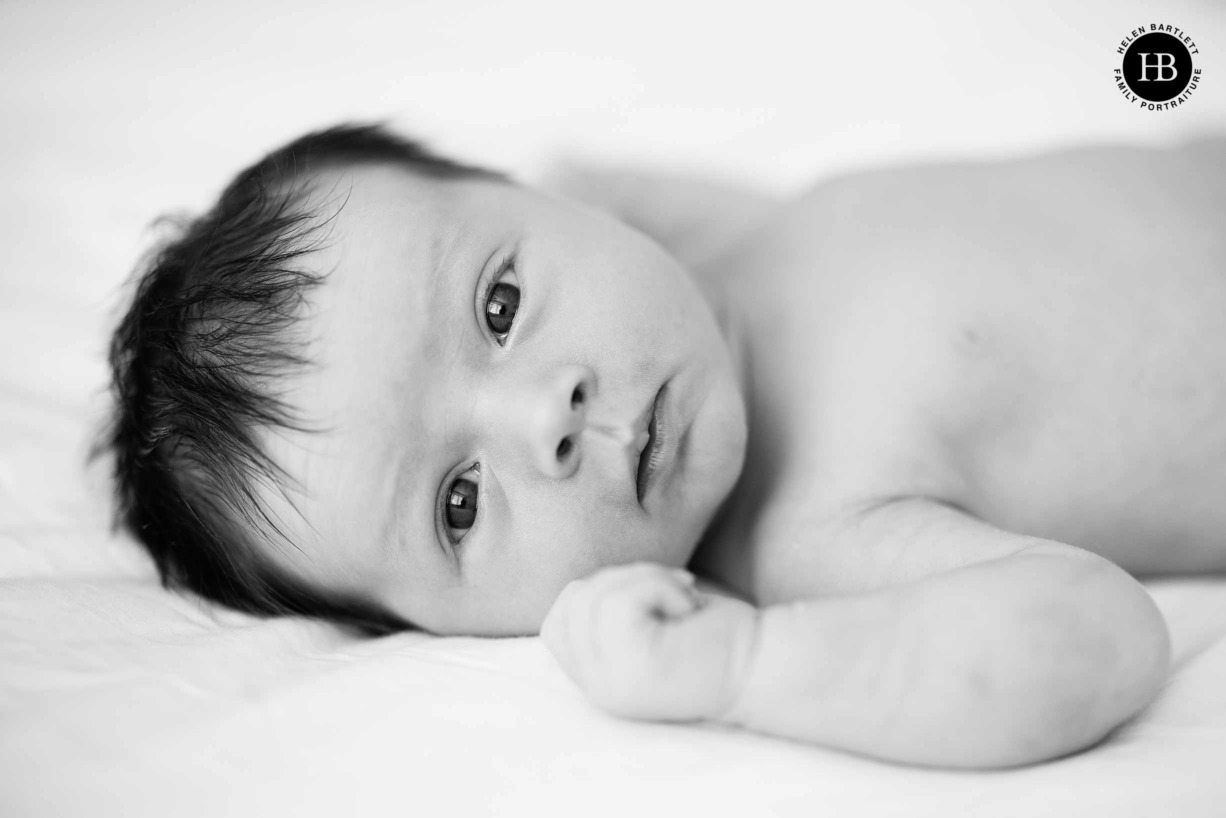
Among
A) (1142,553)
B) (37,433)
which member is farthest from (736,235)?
(37,433)

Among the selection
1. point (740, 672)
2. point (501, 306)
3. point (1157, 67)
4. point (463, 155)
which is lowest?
point (740, 672)

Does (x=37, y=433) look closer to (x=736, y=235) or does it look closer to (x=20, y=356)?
(x=20, y=356)

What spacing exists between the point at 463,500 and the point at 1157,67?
1367 mm

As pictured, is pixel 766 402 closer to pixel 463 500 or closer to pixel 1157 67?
pixel 463 500

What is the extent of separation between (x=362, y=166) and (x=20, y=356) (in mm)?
762

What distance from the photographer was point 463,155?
1825 mm

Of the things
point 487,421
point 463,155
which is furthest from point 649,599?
point 463,155

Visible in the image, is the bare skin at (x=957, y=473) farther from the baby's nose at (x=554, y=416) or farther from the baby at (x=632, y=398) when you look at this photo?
the baby's nose at (x=554, y=416)

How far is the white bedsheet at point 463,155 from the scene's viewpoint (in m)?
0.78

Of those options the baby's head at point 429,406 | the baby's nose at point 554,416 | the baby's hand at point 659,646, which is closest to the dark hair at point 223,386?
the baby's head at point 429,406

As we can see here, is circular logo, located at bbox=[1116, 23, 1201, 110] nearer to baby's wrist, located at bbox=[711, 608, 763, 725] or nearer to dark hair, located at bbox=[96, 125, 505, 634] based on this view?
dark hair, located at bbox=[96, 125, 505, 634]

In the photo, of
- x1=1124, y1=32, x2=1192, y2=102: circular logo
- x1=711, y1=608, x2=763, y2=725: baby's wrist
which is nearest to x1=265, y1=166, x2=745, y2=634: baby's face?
x1=711, y1=608, x2=763, y2=725: baby's wrist

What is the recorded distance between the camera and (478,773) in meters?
0.80

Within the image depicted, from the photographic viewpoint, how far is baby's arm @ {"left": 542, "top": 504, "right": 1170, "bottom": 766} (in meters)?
0.77
